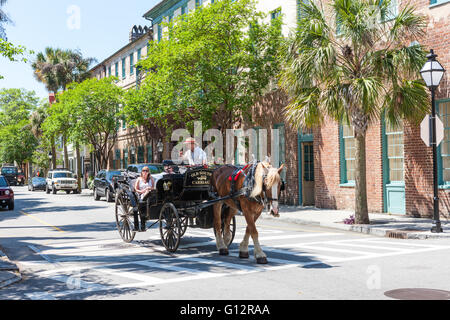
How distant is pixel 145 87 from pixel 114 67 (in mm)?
25301

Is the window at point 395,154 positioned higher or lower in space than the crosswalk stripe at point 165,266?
higher

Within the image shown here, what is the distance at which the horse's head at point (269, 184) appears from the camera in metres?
8.41

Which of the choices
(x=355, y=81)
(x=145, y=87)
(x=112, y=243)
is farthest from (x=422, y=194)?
(x=145, y=87)

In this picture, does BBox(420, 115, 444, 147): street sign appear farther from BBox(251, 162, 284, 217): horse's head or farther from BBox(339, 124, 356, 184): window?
BBox(251, 162, 284, 217): horse's head

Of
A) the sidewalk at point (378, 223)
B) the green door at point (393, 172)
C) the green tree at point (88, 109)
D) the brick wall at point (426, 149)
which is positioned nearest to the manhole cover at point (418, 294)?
the sidewalk at point (378, 223)

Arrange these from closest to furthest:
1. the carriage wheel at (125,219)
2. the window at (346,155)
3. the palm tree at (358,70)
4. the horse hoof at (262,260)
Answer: the horse hoof at (262,260), the carriage wheel at (125,219), the palm tree at (358,70), the window at (346,155)

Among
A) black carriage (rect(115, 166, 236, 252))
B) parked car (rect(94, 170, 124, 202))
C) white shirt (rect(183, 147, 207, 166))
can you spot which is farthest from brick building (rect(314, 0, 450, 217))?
parked car (rect(94, 170, 124, 202))

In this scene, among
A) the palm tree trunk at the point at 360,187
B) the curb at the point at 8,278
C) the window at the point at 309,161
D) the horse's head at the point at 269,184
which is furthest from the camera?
the window at the point at 309,161

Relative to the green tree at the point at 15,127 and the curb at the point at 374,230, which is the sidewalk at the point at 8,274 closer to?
the curb at the point at 374,230

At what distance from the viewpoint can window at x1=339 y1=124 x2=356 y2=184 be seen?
20.5m

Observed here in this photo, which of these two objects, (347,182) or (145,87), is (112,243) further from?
(145,87)

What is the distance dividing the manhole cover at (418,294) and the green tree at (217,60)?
17.1 m

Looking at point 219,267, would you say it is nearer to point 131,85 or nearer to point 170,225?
point 170,225

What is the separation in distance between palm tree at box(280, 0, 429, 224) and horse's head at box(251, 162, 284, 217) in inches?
265
